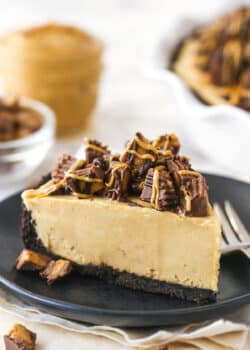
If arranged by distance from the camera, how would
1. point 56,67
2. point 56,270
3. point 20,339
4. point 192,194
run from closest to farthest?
1. point 20,339
2. point 192,194
3. point 56,270
4. point 56,67

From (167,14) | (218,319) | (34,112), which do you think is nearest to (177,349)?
(218,319)

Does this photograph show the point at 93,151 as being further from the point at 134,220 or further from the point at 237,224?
the point at 237,224

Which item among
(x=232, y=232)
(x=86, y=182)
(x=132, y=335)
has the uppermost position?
(x=86, y=182)

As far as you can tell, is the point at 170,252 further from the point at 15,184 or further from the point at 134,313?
the point at 15,184

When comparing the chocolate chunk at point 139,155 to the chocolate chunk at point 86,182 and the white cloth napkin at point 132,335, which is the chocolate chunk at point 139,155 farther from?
the white cloth napkin at point 132,335

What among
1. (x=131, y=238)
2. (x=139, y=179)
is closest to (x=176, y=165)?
(x=139, y=179)

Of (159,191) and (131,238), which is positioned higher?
(159,191)
